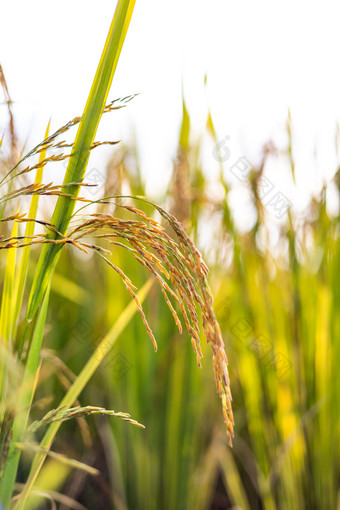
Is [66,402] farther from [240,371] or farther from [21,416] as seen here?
[240,371]

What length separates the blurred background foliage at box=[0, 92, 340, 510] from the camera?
1.36m

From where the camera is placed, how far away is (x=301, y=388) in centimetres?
148

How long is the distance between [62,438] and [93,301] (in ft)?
1.68

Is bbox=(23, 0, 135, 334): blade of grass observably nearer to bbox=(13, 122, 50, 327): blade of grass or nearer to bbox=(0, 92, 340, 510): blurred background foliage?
bbox=(13, 122, 50, 327): blade of grass

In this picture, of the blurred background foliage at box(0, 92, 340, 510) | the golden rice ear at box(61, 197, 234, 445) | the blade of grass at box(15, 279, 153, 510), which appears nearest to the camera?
the golden rice ear at box(61, 197, 234, 445)

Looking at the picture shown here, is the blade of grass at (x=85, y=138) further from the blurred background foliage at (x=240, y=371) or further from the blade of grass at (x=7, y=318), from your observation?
the blurred background foliage at (x=240, y=371)

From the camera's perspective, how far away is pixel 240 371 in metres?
1.50

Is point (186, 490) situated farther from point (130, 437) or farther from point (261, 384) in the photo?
point (261, 384)

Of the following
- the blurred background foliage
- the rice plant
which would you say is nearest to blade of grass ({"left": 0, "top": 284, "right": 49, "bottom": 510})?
the rice plant

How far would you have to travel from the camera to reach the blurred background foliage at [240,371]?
1.36 m

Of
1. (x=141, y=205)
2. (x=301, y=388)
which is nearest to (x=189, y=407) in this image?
(x=301, y=388)

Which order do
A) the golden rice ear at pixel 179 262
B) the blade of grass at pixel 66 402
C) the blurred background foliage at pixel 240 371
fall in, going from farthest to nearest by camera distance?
the blurred background foliage at pixel 240 371
the blade of grass at pixel 66 402
the golden rice ear at pixel 179 262

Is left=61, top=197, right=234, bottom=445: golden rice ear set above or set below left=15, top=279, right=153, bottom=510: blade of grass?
above

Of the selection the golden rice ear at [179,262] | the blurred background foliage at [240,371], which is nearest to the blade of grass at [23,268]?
the golden rice ear at [179,262]
